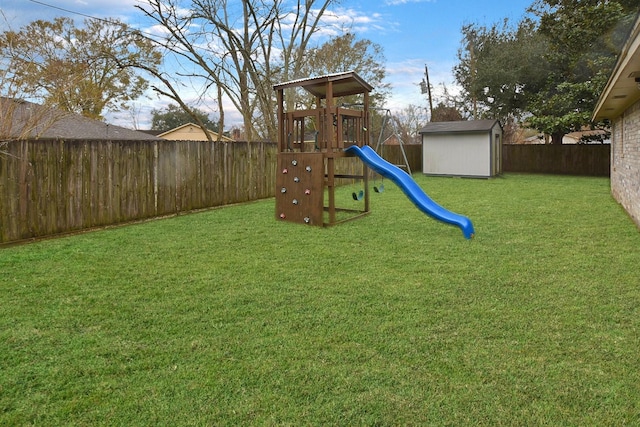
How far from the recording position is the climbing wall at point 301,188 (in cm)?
617

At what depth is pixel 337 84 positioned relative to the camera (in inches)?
258

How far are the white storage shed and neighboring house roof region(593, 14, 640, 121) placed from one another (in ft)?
20.7

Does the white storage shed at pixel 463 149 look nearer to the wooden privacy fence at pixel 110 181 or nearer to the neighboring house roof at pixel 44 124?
the wooden privacy fence at pixel 110 181

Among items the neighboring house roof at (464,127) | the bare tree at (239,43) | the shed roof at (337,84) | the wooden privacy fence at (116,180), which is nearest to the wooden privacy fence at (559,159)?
the neighboring house roof at (464,127)

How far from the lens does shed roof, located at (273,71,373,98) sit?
20.2 feet

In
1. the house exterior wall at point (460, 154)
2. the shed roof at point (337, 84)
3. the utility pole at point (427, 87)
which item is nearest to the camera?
the shed roof at point (337, 84)

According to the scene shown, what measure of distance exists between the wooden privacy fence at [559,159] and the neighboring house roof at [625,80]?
8810 mm

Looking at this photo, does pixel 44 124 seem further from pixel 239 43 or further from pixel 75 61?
pixel 239 43

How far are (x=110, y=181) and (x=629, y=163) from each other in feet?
25.2

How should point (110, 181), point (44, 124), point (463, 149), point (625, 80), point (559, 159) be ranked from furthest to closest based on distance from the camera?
1. point (559, 159)
2. point (463, 149)
3. point (44, 124)
4. point (110, 181)
5. point (625, 80)

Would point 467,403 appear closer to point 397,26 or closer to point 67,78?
point 67,78

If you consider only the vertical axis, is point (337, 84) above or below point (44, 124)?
above

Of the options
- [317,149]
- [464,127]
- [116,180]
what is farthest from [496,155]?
[116,180]

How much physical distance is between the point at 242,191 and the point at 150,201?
2203 millimetres
